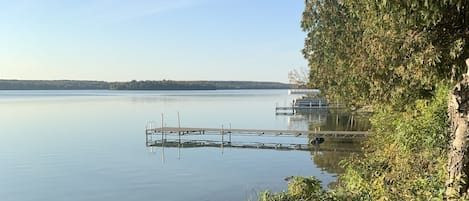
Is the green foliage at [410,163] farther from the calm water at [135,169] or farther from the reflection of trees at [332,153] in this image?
the reflection of trees at [332,153]

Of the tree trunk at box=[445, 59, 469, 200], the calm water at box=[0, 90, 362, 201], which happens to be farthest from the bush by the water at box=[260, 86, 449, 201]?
the calm water at box=[0, 90, 362, 201]

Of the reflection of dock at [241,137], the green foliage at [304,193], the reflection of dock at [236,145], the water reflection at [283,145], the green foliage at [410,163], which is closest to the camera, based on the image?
the green foliage at [410,163]

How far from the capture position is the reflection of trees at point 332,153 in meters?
26.4

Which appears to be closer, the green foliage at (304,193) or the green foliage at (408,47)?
the green foliage at (304,193)

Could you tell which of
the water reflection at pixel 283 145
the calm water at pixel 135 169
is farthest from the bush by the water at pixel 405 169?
the water reflection at pixel 283 145

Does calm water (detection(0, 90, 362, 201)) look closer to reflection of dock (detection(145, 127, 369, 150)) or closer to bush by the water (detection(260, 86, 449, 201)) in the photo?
reflection of dock (detection(145, 127, 369, 150))

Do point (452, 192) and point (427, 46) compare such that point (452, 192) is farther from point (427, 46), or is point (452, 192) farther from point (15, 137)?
point (15, 137)

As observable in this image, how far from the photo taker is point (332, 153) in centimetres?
3089

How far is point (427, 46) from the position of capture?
8.42 metres

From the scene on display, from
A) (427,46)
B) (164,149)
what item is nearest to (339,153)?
(164,149)

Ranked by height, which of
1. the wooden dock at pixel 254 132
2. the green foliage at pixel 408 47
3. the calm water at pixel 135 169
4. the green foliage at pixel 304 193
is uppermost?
the green foliage at pixel 408 47

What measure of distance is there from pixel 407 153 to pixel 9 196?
18.0 metres

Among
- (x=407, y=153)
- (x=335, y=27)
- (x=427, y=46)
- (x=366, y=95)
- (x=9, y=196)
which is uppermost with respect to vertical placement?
(x=335, y=27)

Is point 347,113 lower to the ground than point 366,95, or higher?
lower
